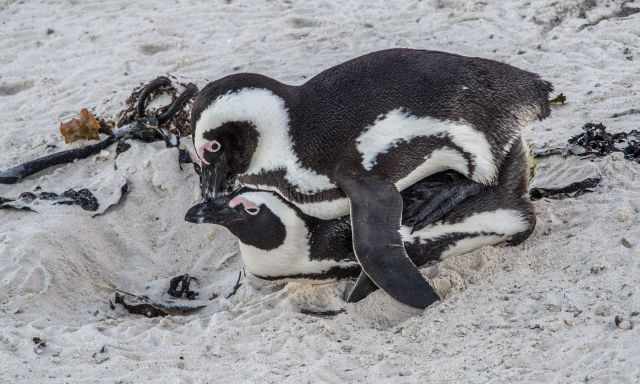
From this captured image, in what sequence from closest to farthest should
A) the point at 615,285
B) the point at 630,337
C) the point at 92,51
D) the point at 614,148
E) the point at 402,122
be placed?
the point at 630,337, the point at 615,285, the point at 402,122, the point at 614,148, the point at 92,51

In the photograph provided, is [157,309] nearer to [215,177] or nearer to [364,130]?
[215,177]

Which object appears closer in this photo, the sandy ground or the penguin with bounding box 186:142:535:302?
the sandy ground

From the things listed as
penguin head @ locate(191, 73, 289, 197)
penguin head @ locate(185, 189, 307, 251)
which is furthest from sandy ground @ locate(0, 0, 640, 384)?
penguin head @ locate(191, 73, 289, 197)

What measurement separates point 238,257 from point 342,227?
0.81 m

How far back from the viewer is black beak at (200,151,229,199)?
11.5ft

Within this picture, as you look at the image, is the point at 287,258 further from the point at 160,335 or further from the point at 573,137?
the point at 573,137

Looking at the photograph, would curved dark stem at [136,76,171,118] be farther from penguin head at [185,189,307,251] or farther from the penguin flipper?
the penguin flipper

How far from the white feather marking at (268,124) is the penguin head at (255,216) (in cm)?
16

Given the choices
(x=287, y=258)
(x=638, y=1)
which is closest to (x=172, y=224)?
(x=287, y=258)

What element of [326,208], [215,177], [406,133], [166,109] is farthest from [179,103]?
[406,133]

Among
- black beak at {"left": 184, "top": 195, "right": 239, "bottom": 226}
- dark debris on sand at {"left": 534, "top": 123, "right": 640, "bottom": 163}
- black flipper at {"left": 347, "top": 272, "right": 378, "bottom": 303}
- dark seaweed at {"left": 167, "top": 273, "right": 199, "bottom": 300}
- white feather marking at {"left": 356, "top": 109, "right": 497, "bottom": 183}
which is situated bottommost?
dark seaweed at {"left": 167, "top": 273, "right": 199, "bottom": 300}

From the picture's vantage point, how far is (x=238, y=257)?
419 centimetres

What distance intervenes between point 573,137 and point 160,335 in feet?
6.88

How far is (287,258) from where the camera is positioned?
3590mm
